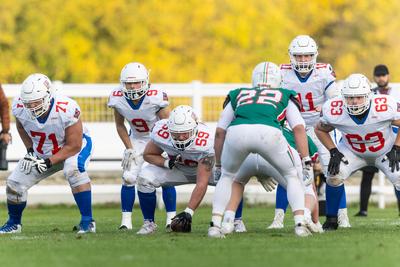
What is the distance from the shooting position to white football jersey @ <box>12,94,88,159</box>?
12500 mm

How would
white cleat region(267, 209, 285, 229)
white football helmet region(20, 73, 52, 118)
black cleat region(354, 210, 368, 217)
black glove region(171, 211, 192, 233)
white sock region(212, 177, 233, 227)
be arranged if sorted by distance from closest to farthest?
white sock region(212, 177, 233, 227) → black glove region(171, 211, 192, 233) → white football helmet region(20, 73, 52, 118) → white cleat region(267, 209, 285, 229) → black cleat region(354, 210, 368, 217)

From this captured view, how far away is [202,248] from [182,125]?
1932mm

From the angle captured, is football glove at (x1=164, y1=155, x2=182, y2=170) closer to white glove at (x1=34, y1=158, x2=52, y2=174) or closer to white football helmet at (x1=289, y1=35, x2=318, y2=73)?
white glove at (x1=34, y1=158, x2=52, y2=174)

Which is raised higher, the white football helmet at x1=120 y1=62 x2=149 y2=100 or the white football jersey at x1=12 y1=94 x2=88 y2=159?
the white football helmet at x1=120 y1=62 x2=149 y2=100

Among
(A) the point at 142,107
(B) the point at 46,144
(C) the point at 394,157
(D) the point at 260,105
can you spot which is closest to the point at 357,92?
(C) the point at 394,157

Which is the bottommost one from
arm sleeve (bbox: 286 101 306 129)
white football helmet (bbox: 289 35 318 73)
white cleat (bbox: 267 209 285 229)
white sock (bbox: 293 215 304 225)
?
white cleat (bbox: 267 209 285 229)

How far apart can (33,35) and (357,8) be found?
11171 millimetres

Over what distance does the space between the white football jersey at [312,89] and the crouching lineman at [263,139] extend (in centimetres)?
235

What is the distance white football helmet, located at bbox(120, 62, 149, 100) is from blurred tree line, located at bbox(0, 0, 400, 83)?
1859 cm

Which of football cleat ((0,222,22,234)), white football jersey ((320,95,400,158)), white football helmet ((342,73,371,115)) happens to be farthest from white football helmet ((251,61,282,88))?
football cleat ((0,222,22,234))

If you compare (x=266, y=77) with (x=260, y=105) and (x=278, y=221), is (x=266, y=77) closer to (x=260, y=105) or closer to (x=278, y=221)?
(x=260, y=105)

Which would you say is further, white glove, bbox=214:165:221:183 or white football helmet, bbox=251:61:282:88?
white glove, bbox=214:165:221:183

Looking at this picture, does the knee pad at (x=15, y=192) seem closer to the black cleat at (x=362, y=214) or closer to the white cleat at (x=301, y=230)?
the white cleat at (x=301, y=230)

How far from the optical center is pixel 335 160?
12.7 meters
